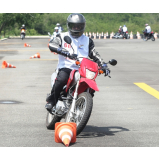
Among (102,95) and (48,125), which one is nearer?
(48,125)

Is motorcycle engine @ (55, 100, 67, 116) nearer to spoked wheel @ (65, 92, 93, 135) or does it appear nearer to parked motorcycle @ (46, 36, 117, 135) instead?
parked motorcycle @ (46, 36, 117, 135)

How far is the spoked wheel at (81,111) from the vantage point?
598 cm

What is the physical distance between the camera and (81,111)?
6.24 metres

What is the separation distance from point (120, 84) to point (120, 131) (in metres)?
6.27

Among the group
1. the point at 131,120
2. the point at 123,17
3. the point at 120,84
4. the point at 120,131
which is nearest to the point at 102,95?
the point at 120,84

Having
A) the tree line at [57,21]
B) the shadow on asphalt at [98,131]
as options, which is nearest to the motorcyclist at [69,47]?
the shadow on asphalt at [98,131]

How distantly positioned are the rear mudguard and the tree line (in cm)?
6230

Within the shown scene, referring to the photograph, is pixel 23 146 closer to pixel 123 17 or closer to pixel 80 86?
pixel 80 86

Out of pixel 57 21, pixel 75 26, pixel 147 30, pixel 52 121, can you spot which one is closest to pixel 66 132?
pixel 52 121

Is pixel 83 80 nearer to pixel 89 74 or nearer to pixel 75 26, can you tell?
pixel 89 74

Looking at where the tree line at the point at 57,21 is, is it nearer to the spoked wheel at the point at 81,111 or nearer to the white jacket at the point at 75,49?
the white jacket at the point at 75,49

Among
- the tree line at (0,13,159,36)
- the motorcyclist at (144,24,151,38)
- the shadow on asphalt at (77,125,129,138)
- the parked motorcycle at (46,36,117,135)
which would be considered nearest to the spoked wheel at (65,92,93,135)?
the parked motorcycle at (46,36,117,135)

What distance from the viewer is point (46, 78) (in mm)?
14664

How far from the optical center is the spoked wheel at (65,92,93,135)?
5980 mm
